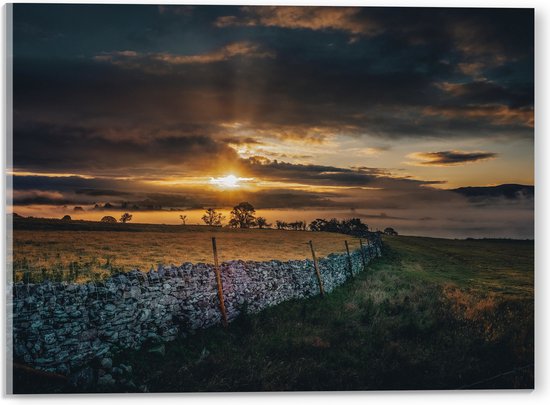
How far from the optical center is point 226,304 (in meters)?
9.21

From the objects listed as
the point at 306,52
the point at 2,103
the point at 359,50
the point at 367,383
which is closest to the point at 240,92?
the point at 306,52

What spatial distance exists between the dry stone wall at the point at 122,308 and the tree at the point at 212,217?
0.93 metres

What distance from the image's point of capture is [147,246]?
12648 millimetres

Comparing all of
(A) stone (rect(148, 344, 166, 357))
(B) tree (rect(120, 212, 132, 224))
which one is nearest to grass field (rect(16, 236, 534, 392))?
(A) stone (rect(148, 344, 166, 357))

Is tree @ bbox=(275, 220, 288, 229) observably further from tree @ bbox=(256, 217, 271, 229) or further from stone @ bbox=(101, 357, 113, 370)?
stone @ bbox=(101, 357, 113, 370)

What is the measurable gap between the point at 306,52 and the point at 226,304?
5490mm

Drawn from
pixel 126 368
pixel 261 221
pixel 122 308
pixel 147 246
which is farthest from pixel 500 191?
pixel 147 246

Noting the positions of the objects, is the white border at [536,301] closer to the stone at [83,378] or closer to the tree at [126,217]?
the stone at [83,378]

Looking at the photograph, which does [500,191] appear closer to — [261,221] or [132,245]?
[261,221]

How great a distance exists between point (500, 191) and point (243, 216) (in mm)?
5241

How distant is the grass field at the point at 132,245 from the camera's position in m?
8.04

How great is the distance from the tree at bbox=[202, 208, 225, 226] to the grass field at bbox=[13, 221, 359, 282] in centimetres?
21

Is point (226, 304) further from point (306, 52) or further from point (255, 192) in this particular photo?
point (306, 52)

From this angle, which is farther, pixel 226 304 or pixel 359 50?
pixel 226 304
